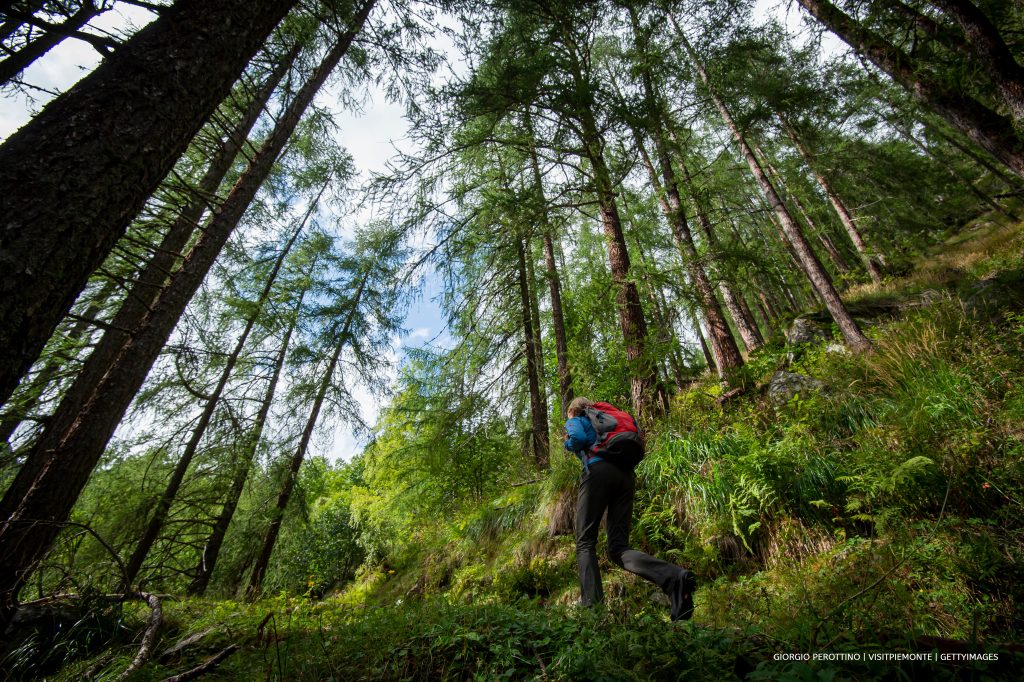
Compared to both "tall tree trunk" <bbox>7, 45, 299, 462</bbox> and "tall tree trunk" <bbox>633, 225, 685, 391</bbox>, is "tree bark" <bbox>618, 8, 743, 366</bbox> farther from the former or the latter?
"tall tree trunk" <bbox>7, 45, 299, 462</bbox>

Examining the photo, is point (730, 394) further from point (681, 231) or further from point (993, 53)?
point (993, 53)

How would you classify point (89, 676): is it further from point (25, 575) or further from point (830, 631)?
point (830, 631)

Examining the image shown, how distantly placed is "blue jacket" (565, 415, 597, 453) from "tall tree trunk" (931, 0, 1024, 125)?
5.77 meters

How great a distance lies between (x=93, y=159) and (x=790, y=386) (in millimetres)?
7396

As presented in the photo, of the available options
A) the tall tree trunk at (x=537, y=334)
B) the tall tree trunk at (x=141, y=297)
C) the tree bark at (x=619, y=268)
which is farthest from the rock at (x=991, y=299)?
the tall tree trunk at (x=141, y=297)

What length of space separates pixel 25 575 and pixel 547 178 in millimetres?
6833

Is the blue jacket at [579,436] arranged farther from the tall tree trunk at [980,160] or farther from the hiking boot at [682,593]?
the tall tree trunk at [980,160]

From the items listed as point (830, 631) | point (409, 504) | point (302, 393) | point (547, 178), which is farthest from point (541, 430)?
point (830, 631)

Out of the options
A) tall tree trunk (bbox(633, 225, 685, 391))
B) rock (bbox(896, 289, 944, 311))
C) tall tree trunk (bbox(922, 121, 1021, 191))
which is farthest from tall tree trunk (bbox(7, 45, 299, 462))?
tall tree trunk (bbox(922, 121, 1021, 191))

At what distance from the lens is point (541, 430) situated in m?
8.30

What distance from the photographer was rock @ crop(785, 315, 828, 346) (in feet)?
26.6

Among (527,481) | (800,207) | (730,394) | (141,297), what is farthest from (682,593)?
(800,207)

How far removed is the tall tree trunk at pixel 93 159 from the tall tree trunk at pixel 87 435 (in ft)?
4.76

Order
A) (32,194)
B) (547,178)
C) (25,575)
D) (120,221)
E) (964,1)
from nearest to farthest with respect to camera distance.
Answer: (32,194) → (120,221) → (25,575) → (964,1) → (547,178)
